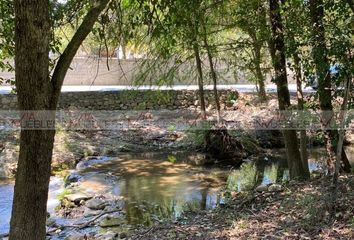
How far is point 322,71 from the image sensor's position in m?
5.65

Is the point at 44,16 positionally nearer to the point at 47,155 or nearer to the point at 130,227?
the point at 47,155

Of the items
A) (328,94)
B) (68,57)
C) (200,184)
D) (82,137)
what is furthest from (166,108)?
(68,57)

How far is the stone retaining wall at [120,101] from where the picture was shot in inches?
612

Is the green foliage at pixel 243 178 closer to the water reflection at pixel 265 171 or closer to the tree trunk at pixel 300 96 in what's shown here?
the water reflection at pixel 265 171

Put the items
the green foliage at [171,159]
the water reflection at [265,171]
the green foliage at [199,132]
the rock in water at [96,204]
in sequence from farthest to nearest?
the green foliage at [199,132]
the green foliage at [171,159]
the water reflection at [265,171]
the rock in water at [96,204]

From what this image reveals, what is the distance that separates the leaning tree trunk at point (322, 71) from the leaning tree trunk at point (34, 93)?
10.2 ft

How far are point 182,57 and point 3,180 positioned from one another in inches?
186

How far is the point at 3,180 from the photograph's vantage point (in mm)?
10070

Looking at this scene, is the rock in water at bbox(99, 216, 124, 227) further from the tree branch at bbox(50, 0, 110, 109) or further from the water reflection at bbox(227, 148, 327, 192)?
the tree branch at bbox(50, 0, 110, 109)

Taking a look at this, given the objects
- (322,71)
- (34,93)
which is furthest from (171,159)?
(34,93)

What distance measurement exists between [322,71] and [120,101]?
11680mm

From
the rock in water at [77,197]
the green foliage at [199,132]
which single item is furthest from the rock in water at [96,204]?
the green foliage at [199,132]

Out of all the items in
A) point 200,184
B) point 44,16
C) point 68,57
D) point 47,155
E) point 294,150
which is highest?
point 44,16

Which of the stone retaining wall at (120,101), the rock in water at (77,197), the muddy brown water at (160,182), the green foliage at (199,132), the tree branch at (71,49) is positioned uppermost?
the tree branch at (71,49)
